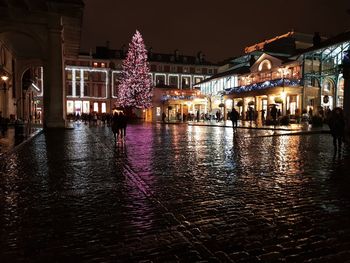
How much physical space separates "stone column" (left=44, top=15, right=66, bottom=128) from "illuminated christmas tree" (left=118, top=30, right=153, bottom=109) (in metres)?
29.8

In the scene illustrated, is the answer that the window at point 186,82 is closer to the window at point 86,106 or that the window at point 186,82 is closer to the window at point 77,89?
the window at point 86,106

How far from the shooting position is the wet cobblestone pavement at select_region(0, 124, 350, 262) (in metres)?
3.72

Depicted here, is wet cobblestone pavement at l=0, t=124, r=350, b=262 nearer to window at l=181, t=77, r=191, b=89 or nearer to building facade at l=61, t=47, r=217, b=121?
building facade at l=61, t=47, r=217, b=121

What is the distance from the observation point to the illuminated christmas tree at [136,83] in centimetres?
5781

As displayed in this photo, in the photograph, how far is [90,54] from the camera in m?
95.6

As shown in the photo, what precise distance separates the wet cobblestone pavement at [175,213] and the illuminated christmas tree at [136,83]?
159ft

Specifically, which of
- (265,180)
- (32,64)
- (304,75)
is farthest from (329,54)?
(265,180)

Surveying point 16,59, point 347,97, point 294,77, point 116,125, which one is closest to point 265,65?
point 294,77

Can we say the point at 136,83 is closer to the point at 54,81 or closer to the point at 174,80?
the point at 54,81

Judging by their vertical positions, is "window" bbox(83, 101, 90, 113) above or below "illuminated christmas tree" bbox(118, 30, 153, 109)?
below

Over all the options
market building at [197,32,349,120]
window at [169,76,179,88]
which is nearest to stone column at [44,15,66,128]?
market building at [197,32,349,120]

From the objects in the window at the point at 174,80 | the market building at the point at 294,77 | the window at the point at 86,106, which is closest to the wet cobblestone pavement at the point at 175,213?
the market building at the point at 294,77

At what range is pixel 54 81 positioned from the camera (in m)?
27.8

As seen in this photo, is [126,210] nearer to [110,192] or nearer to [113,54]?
[110,192]
